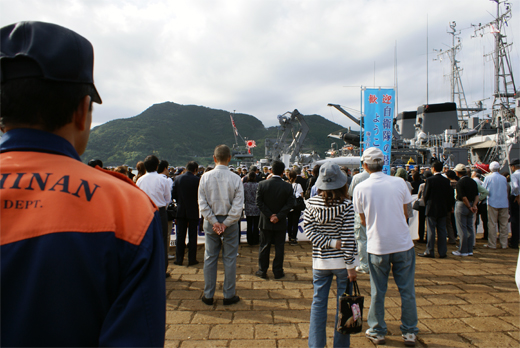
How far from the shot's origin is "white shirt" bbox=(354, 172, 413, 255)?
125 inches

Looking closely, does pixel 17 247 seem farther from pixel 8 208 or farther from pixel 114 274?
pixel 114 274

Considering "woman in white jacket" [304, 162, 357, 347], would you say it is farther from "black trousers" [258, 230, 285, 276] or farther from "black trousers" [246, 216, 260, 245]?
"black trousers" [246, 216, 260, 245]

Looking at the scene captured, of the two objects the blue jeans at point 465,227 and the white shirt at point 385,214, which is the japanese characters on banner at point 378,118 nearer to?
the blue jeans at point 465,227

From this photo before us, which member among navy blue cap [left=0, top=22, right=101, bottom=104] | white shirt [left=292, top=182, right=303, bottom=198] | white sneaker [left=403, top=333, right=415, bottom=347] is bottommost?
white sneaker [left=403, top=333, right=415, bottom=347]

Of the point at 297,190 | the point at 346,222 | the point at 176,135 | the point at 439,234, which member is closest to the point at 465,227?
the point at 439,234

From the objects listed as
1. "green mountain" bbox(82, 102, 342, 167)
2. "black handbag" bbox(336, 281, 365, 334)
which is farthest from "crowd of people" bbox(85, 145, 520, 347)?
"green mountain" bbox(82, 102, 342, 167)

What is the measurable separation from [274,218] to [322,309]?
2.37 meters

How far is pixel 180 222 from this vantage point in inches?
232

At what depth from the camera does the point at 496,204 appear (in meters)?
7.22

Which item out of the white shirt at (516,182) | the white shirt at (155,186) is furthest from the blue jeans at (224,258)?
the white shirt at (516,182)

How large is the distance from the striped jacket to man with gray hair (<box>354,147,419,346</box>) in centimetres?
47

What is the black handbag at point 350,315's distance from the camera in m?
2.64

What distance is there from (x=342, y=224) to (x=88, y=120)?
2457 mm

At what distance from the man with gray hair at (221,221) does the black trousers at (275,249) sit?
103cm
